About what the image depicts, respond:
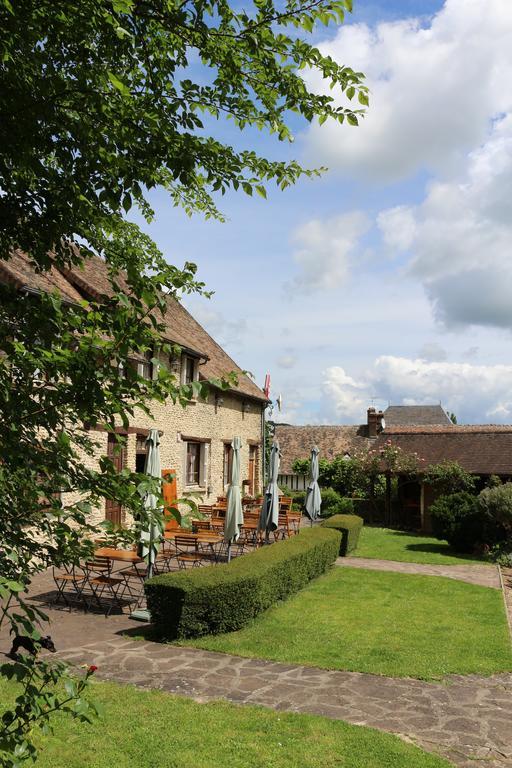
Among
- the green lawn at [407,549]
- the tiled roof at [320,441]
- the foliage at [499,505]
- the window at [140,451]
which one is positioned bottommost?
the green lawn at [407,549]

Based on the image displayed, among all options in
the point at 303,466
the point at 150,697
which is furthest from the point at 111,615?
the point at 303,466

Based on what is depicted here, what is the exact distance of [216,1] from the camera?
11.0 feet

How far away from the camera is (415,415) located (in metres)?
51.0

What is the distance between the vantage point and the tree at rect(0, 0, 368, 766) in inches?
99.3

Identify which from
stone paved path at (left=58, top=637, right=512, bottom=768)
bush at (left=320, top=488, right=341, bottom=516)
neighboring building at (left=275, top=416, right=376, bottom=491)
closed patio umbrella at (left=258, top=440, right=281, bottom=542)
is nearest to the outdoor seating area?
closed patio umbrella at (left=258, top=440, right=281, bottom=542)

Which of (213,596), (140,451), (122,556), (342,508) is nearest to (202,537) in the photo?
(122,556)

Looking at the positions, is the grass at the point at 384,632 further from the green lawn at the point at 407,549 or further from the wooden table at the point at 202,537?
the green lawn at the point at 407,549

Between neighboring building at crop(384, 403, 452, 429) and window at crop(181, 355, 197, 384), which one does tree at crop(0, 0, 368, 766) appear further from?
neighboring building at crop(384, 403, 452, 429)

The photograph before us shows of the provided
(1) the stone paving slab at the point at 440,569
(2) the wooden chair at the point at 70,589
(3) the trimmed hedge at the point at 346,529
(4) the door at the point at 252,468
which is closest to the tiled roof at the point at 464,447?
(4) the door at the point at 252,468

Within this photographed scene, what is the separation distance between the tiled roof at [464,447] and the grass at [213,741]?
65.7 ft

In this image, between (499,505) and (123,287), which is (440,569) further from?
(123,287)

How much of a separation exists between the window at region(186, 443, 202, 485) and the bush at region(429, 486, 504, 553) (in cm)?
858

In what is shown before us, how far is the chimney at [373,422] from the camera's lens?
130 feet

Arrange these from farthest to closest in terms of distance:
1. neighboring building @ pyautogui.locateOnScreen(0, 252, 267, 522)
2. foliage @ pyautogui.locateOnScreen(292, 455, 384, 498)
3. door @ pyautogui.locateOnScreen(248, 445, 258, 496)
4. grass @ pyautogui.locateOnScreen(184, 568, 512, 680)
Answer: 1. foliage @ pyautogui.locateOnScreen(292, 455, 384, 498)
2. door @ pyautogui.locateOnScreen(248, 445, 258, 496)
3. neighboring building @ pyautogui.locateOnScreen(0, 252, 267, 522)
4. grass @ pyautogui.locateOnScreen(184, 568, 512, 680)
